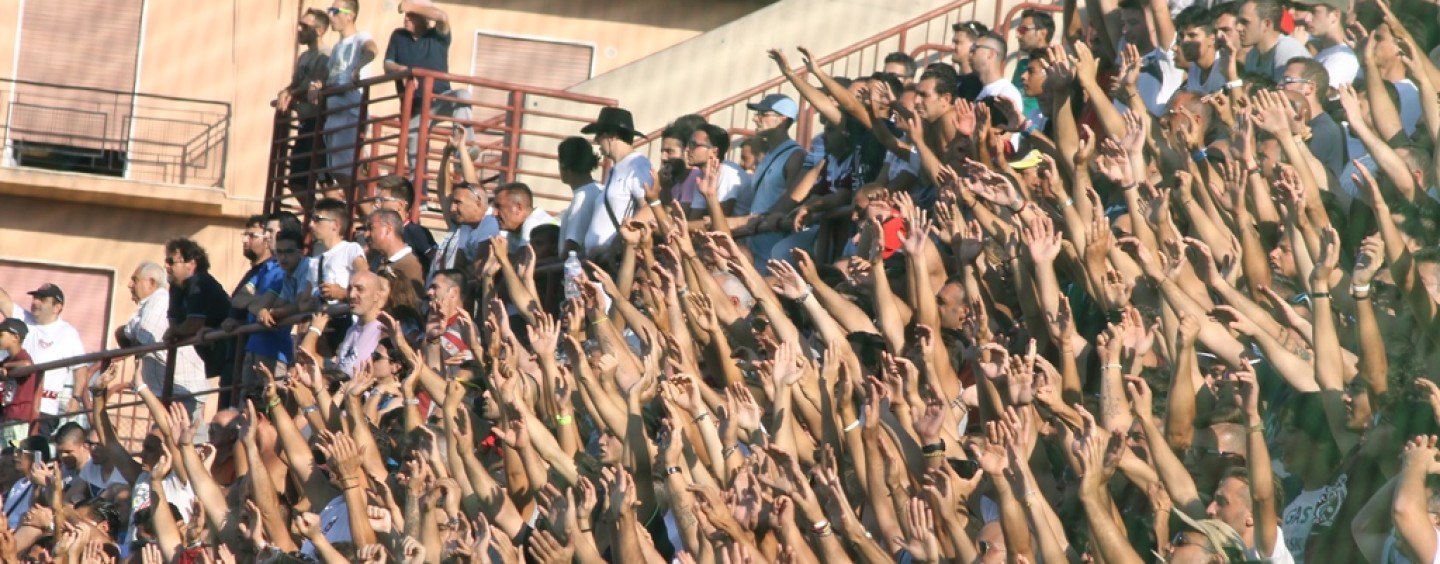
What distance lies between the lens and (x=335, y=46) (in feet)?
52.3

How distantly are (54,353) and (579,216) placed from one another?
235 inches

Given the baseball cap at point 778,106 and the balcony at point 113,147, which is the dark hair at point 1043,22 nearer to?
the baseball cap at point 778,106

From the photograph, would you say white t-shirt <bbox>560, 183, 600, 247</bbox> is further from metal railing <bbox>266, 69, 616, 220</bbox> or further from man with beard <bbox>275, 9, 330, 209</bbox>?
man with beard <bbox>275, 9, 330, 209</bbox>

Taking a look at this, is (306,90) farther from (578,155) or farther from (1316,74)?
(1316,74)

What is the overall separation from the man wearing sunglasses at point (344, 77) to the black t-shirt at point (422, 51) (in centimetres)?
18

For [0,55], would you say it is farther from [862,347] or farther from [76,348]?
[862,347]

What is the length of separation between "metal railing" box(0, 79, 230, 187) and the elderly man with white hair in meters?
5.46

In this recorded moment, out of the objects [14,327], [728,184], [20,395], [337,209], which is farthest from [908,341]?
[14,327]

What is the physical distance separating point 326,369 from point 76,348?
5.38m

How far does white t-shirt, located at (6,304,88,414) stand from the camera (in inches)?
662

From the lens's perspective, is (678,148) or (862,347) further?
(678,148)

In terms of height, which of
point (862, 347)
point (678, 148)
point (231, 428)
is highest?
point (678, 148)

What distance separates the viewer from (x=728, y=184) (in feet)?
40.7

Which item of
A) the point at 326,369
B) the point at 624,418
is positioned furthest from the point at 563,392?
the point at 326,369
